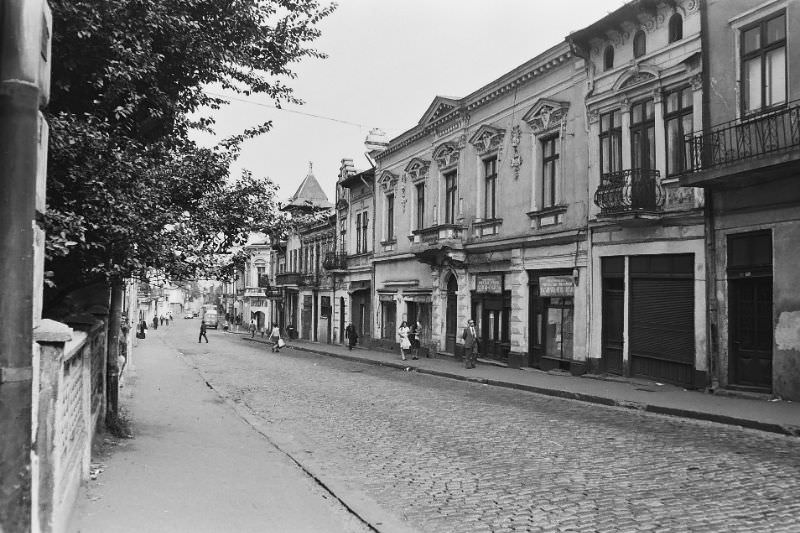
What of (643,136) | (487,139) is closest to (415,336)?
Answer: (487,139)

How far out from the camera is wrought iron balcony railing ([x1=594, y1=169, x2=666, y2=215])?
16188 millimetres

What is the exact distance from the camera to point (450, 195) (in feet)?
89.0

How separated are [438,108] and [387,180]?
21.0ft

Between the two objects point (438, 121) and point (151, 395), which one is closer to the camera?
point (151, 395)

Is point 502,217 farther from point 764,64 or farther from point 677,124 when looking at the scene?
point 764,64

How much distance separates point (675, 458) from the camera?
328 inches

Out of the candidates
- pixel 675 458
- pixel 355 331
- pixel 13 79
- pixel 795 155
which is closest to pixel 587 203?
pixel 795 155

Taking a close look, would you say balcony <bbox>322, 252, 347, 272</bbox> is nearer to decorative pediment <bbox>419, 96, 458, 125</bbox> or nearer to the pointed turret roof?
decorative pediment <bbox>419, 96, 458, 125</bbox>

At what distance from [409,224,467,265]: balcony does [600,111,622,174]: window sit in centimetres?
771

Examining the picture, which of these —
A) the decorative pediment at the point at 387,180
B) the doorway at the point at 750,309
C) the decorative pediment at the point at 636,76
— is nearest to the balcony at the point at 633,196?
the doorway at the point at 750,309

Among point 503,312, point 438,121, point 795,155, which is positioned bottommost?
point 503,312

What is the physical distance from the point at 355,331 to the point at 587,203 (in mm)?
19490

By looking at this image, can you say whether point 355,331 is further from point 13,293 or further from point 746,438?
point 13,293

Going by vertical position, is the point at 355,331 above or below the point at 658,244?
below
